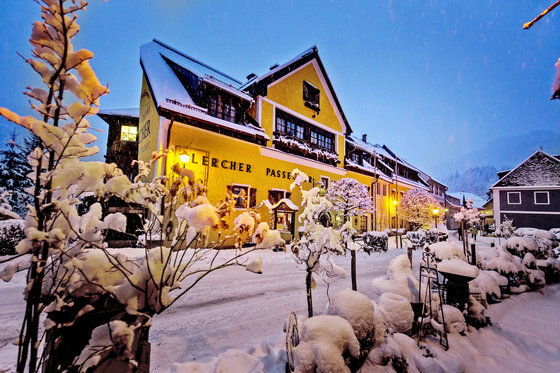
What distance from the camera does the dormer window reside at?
59.2 ft

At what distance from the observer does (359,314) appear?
2930 millimetres

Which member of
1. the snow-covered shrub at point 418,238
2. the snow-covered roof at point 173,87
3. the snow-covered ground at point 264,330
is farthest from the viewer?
the snow-covered shrub at point 418,238

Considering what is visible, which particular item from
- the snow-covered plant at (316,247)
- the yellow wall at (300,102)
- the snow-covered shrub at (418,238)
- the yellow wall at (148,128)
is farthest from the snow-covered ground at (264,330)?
the snow-covered shrub at (418,238)

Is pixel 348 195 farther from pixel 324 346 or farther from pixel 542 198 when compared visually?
pixel 542 198

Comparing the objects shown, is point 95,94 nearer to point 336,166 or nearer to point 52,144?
point 52,144

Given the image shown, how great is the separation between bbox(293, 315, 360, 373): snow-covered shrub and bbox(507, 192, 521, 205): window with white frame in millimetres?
35737

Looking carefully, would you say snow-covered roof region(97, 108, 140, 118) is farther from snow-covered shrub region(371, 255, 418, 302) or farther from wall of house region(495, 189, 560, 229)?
wall of house region(495, 189, 560, 229)

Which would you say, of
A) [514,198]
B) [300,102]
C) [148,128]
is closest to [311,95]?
[300,102]

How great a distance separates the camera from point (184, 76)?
13.4 metres

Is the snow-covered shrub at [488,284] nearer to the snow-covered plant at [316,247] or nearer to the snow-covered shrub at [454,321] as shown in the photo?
the snow-covered shrub at [454,321]

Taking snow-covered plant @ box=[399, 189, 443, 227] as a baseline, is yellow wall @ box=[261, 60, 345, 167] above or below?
above

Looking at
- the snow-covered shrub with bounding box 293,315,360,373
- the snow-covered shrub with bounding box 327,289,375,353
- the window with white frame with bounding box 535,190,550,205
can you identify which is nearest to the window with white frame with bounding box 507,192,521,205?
the window with white frame with bounding box 535,190,550,205

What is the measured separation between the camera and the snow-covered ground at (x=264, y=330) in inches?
129

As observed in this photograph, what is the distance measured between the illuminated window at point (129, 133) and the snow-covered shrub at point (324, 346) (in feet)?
58.4
